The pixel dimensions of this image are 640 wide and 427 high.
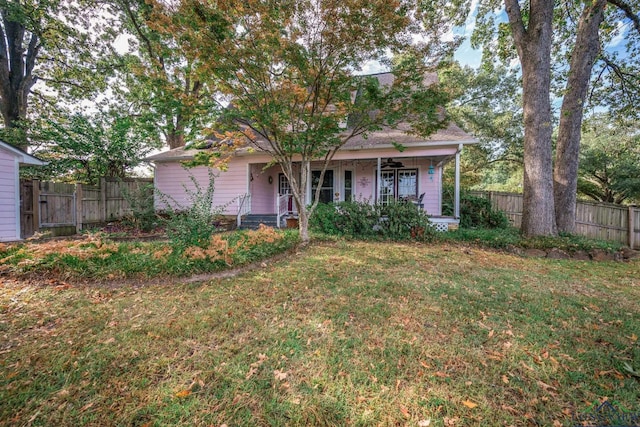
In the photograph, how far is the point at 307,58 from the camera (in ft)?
17.6

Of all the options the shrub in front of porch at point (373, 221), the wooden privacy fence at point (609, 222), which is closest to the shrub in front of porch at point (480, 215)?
the wooden privacy fence at point (609, 222)

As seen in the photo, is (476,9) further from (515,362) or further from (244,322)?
(244,322)

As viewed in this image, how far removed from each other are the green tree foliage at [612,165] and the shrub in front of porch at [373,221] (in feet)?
42.8

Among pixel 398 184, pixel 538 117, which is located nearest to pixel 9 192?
pixel 398 184

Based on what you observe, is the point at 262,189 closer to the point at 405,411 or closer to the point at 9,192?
the point at 9,192

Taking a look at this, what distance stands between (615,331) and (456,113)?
610 inches

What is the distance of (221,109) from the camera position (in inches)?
234

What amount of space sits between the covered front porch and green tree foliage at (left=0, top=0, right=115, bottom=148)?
9380mm

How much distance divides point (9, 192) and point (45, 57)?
34.1 ft

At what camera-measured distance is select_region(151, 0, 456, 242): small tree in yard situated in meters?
4.88

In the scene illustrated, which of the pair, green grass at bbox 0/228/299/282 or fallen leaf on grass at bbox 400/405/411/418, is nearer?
fallen leaf on grass at bbox 400/405/411/418

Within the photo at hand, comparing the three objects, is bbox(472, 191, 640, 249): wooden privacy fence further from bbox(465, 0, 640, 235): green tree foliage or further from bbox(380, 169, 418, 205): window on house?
bbox(380, 169, 418, 205): window on house

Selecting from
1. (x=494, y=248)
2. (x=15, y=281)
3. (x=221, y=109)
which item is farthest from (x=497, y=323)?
(x=15, y=281)

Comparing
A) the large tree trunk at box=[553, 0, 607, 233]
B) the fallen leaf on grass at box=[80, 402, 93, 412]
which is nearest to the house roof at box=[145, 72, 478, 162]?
the large tree trunk at box=[553, 0, 607, 233]
